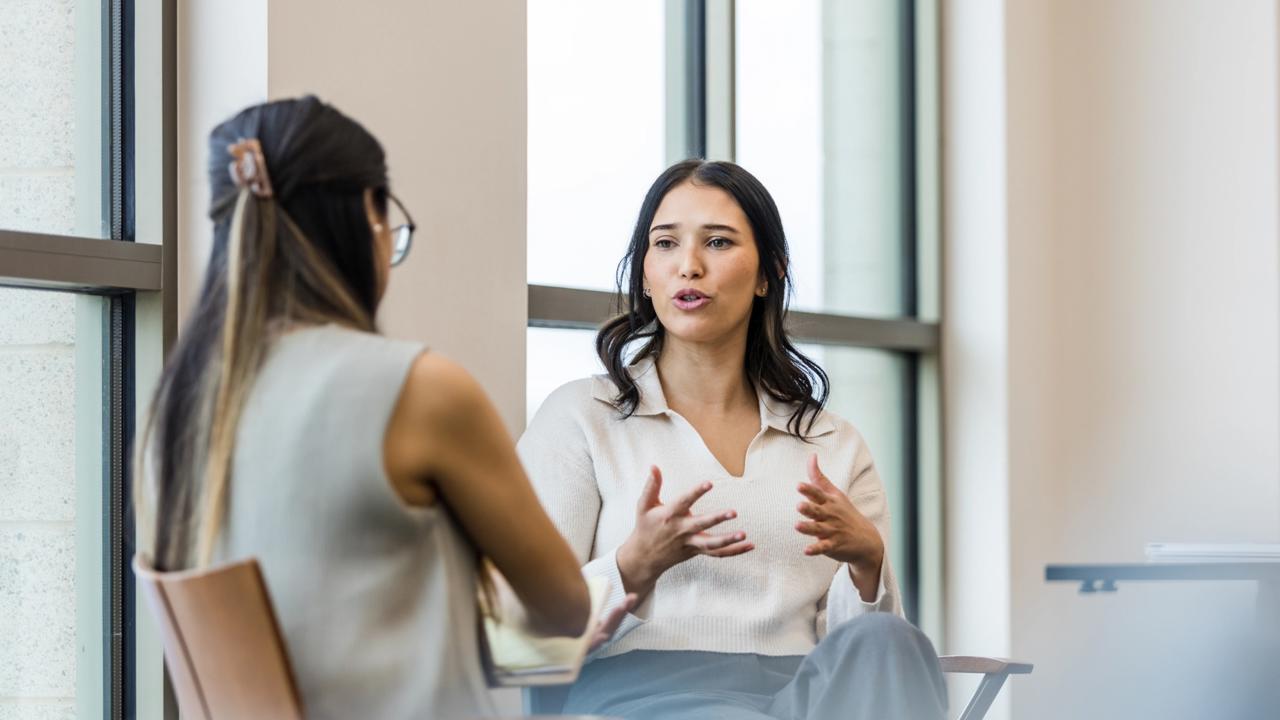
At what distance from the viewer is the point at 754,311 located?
2.41m

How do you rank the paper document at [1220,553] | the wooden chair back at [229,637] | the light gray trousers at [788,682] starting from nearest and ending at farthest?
the wooden chair back at [229,637] → the light gray trousers at [788,682] → the paper document at [1220,553]

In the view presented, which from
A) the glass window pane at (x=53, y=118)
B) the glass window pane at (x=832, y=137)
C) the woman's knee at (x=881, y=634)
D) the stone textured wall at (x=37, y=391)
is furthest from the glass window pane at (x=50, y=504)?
the glass window pane at (x=832, y=137)

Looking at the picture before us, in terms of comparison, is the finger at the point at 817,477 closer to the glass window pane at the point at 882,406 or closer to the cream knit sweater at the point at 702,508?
the cream knit sweater at the point at 702,508

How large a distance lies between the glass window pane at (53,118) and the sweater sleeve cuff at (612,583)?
785mm

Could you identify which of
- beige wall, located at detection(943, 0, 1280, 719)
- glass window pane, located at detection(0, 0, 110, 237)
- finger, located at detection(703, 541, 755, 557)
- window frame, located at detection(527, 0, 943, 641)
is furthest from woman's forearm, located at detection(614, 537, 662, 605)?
beige wall, located at detection(943, 0, 1280, 719)

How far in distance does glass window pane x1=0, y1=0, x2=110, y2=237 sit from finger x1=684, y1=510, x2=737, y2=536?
33.8 inches

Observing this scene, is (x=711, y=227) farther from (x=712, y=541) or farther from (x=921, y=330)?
(x=921, y=330)

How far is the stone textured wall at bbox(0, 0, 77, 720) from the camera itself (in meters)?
1.84

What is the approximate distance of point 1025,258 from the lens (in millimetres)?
3863

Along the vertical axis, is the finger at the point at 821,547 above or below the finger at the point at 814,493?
below

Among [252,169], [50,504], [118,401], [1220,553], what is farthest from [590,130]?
[252,169]

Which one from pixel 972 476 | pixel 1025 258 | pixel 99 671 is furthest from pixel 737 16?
pixel 99 671

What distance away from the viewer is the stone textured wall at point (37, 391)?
1838 mm

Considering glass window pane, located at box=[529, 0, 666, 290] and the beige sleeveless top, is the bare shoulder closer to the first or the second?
the beige sleeveless top
